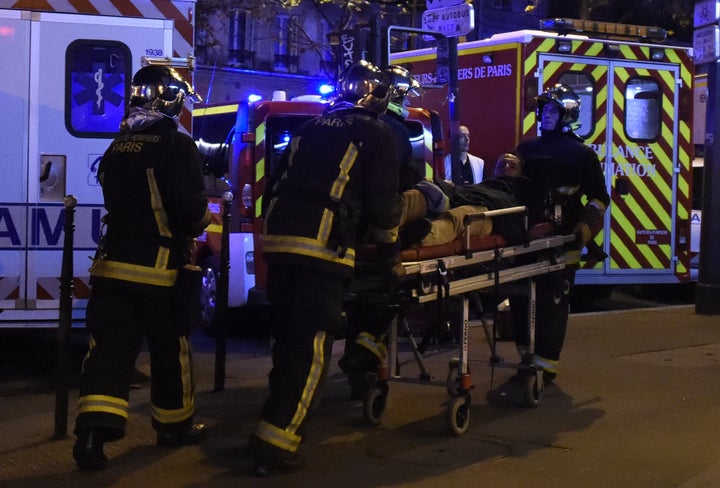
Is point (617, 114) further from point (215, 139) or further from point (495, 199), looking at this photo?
point (495, 199)

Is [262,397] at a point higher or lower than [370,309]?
lower

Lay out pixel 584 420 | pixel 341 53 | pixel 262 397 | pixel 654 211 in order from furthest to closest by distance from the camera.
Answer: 1. pixel 654 211
2. pixel 341 53
3. pixel 262 397
4. pixel 584 420

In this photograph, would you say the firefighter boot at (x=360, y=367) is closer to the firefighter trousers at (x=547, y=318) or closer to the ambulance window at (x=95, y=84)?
the firefighter trousers at (x=547, y=318)

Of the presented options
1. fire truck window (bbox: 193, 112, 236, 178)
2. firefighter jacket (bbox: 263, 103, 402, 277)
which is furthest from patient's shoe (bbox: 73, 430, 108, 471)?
fire truck window (bbox: 193, 112, 236, 178)

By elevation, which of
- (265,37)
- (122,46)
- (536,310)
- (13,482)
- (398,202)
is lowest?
(13,482)

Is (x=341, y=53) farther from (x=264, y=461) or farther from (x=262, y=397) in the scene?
(x=264, y=461)

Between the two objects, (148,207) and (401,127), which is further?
(401,127)

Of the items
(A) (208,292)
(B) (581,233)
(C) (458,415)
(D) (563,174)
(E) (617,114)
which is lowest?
(C) (458,415)

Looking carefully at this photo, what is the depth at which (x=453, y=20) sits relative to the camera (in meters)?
9.22

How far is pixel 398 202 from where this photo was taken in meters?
5.34

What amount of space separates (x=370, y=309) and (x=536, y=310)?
5.02 ft

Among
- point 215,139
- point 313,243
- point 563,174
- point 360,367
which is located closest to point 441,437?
point 360,367

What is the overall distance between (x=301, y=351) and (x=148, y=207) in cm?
100

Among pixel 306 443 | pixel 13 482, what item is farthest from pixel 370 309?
pixel 13 482
